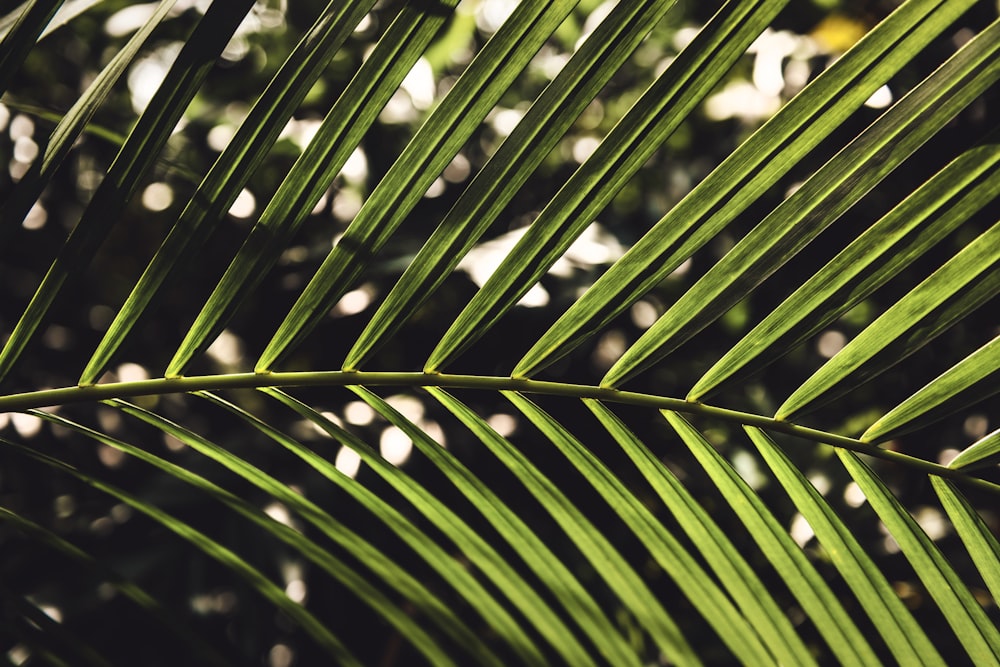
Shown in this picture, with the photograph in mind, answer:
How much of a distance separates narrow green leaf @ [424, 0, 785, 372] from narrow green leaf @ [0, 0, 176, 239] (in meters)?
0.24

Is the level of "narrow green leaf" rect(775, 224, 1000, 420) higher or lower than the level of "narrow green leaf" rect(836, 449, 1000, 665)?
higher

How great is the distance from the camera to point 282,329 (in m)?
0.46

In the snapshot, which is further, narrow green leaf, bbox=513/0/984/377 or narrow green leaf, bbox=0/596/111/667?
narrow green leaf, bbox=0/596/111/667

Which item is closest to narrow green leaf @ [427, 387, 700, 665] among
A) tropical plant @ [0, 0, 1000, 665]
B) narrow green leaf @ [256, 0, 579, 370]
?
tropical plant @ [0, 0, 1000, 665]

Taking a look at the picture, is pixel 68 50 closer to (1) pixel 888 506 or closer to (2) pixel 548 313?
(2) pixel 548 313

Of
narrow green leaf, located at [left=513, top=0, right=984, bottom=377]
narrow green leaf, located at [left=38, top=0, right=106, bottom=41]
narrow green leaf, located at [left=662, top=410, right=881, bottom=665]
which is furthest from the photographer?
narrow green leaf, located at [left=38, top=0, right=106, bottom=41]

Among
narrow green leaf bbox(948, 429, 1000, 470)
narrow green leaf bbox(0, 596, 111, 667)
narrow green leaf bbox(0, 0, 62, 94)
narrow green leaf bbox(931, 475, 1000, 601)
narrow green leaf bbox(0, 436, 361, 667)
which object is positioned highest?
narrow green leaf bbox(0, 0, 62, 94)

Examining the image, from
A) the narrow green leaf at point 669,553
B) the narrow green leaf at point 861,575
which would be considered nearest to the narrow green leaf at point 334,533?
the narrow green leaf at point 669,553

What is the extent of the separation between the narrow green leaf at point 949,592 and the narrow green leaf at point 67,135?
0.51 meters

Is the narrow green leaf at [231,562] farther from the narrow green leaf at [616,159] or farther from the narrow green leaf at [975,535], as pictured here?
the narrow green leaf at [975,535]

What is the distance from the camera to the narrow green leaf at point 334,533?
468 millimetres

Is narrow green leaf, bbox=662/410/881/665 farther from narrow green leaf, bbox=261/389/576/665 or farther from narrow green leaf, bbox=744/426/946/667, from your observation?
narrow green leaf, bbox=261/389/576/665

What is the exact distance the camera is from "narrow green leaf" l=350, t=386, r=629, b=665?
0.46 meters

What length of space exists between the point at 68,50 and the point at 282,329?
3.83 ft
